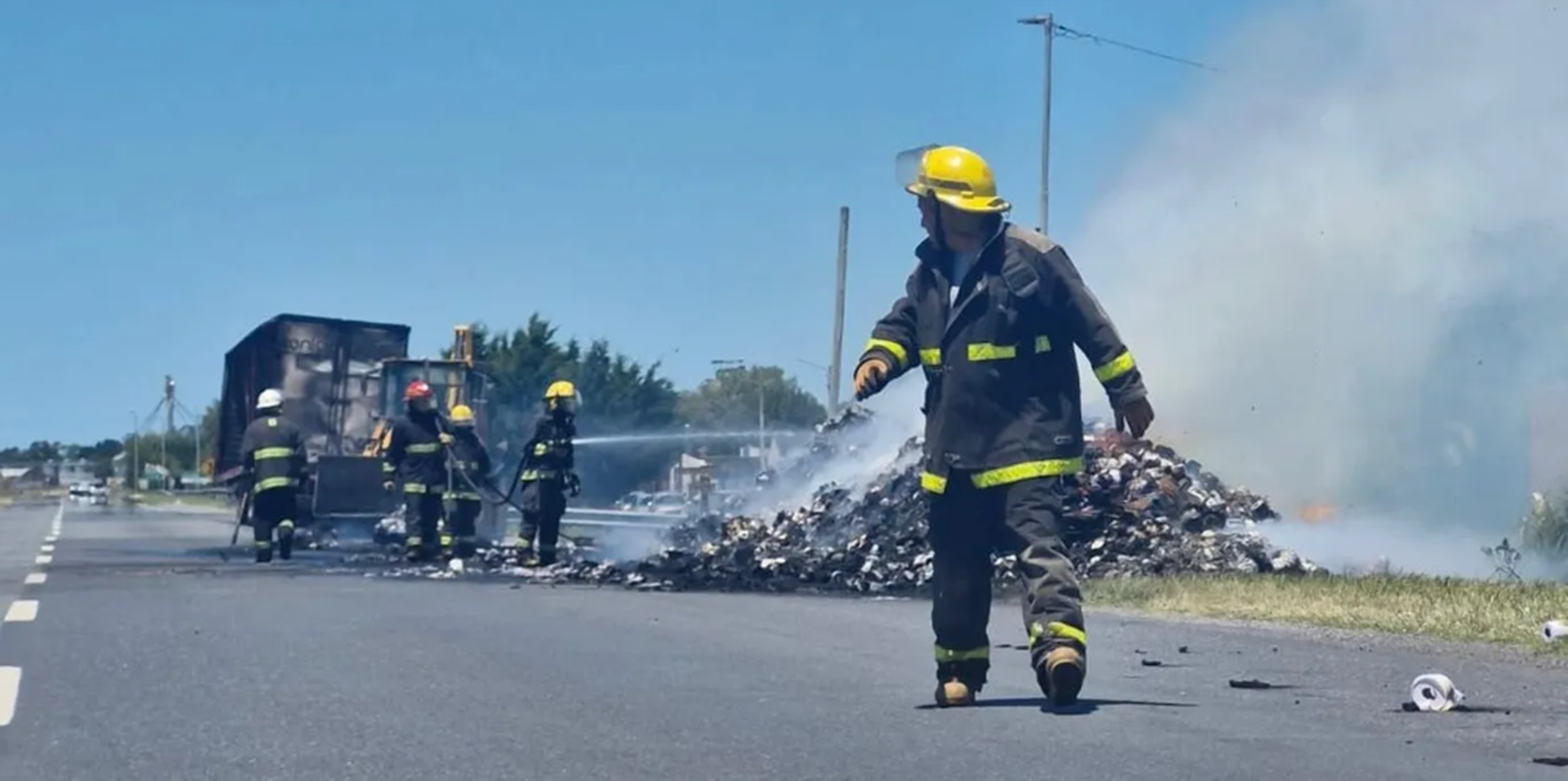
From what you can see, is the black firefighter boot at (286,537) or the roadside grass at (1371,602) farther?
the black firefighter boot at (286,537)

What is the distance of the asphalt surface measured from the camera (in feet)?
21.9

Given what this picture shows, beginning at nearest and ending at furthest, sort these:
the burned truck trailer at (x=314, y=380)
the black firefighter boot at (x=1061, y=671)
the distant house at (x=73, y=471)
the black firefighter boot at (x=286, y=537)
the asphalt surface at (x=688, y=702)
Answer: the asphalt surface at (x=688, y=702)
the black firefighter boot at (x=1061, y=671)
the black firefighter boot at (x=286, y=537)
the burned truck trailer at (x=314, y=380)
the distant house at (x=73, y=471)

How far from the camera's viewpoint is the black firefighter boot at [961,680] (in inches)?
315

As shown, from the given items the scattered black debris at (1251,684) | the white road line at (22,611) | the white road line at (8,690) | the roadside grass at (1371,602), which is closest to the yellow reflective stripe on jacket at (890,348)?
the scattered black debris at (1251,684)

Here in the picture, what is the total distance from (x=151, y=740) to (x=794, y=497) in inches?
660

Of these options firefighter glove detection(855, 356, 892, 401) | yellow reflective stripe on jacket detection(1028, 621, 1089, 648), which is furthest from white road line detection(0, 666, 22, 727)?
yellow reflective stripe on jacket detection(1028, 621, 1089, 648)

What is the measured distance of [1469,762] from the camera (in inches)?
258

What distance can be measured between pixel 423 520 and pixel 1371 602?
11430 millimetres

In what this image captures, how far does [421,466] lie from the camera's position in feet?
73.8

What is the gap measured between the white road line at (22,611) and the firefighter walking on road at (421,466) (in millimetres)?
7465

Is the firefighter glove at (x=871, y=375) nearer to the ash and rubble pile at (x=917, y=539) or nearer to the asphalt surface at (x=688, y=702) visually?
the asphalt surface at (x=688, y=702)

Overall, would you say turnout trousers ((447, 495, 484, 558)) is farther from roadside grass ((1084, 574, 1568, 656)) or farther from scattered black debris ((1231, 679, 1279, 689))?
scattered black debris ((1231, 679, 1279, 689))

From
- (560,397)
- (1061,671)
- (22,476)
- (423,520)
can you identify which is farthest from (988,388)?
(22,476)

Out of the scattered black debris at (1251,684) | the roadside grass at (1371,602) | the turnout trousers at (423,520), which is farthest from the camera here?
the turnout trousers at (423,520)
